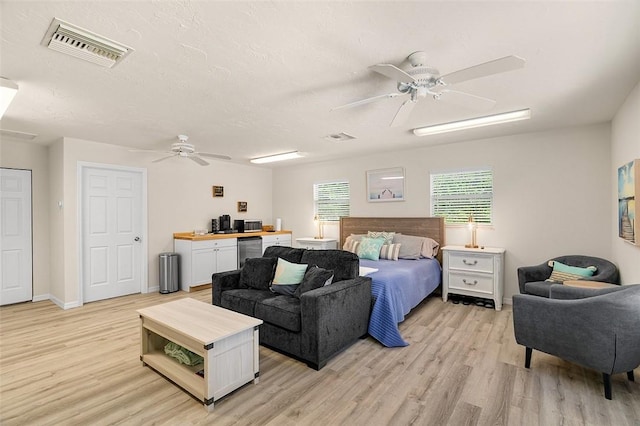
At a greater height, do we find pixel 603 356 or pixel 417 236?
pixel 417 236

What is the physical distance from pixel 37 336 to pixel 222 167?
156 inches

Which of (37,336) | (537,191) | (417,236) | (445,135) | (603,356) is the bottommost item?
(37,336)

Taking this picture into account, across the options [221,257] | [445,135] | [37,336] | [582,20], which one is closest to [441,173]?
[445,135]

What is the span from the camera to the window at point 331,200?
625 centimetres

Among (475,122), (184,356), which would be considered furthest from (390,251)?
(184,356)

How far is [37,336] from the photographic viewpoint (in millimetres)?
3393

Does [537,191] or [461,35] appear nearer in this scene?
[461,35]

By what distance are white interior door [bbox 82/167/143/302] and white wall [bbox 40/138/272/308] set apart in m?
0.17

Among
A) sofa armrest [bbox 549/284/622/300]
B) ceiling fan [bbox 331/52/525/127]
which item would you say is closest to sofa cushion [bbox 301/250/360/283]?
ceiling fan [bbox 331/52/525/127]

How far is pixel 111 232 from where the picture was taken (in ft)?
16.0

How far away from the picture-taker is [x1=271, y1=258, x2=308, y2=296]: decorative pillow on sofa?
10.5 ft

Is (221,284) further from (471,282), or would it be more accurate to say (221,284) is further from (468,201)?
(468,201)

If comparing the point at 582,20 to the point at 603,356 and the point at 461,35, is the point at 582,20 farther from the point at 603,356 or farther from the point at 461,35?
the point at 603,356

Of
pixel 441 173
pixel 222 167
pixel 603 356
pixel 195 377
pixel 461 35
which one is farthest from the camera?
pixel 222 167
